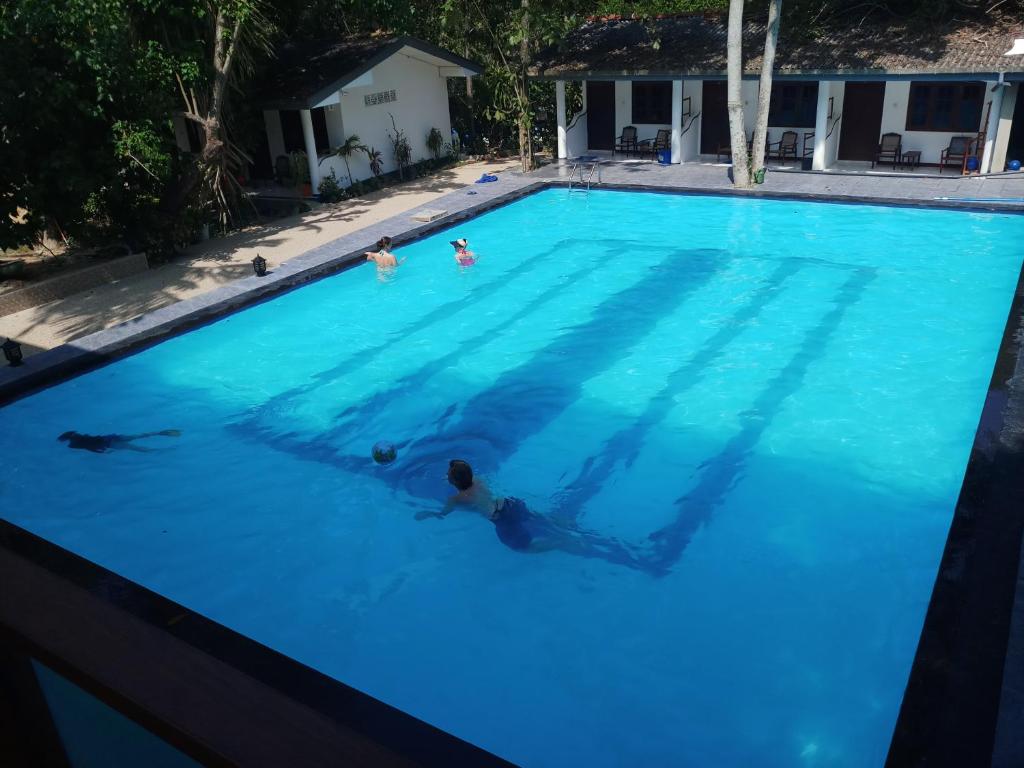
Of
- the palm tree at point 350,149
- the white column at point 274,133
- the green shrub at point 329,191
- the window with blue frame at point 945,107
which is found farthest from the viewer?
the white column at point 274,133

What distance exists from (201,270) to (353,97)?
8.49 metres

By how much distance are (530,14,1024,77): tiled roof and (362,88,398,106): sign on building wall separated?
4.06m

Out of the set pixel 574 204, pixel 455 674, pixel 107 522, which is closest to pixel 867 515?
pixel 455 674

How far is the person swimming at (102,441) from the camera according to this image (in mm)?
10141

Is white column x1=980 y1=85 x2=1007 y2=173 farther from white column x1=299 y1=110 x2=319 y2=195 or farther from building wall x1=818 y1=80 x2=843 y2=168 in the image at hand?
white column x1=299 y1=110 x2=319 y2=195

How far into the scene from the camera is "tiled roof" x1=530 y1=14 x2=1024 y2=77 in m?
18.1

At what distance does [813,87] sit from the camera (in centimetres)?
2166

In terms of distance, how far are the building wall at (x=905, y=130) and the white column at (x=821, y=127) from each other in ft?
5.05

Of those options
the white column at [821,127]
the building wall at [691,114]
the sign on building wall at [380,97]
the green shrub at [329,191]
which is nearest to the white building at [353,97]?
the sign on building wall at [380,97]

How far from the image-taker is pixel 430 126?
25.1 meters

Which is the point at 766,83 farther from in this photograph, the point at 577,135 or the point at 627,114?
the point at 577,135

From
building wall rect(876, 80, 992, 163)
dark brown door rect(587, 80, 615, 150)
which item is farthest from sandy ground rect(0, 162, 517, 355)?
building wall rect(876, 80, 992, 163)

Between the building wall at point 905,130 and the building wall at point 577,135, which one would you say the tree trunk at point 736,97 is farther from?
the building wall at point 577,135

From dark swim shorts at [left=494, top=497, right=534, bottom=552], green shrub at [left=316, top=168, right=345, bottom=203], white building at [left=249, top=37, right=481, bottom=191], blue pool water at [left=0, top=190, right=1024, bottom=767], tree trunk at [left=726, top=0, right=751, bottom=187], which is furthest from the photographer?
green shrub at [left=316, top=168, right=345, bottom=203]
